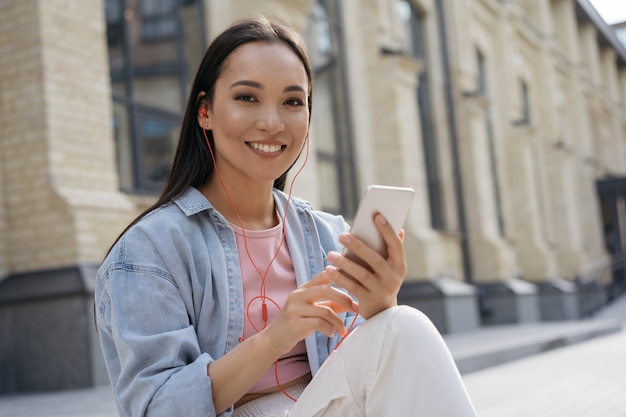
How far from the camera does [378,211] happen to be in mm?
1797

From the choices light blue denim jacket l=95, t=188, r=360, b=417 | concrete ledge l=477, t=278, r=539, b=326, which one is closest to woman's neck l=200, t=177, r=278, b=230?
light blue denim jacket l=95, t=188, r=360, b=417

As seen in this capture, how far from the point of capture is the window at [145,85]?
7.80m

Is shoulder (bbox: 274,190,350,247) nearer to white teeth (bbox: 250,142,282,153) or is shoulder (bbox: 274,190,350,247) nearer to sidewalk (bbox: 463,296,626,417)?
white teeth (bbox: 250,142,282,153)

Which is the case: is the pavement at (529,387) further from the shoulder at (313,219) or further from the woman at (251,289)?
the woman at (251,289)

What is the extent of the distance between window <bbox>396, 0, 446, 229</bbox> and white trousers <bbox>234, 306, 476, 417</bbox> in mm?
13243

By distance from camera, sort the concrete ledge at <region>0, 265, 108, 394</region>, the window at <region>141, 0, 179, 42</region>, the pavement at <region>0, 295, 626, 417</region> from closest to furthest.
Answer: the pavement at <region>0, 295, 626, 417</region>
the concrete ledge at <region>0, 265, 108, 394</region>
the window at <region>141, 0, 179, 42</region>

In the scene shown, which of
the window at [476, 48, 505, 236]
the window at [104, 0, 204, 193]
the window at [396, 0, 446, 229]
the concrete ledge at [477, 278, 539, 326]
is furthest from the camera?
the window at [476, 48, 505, 236]

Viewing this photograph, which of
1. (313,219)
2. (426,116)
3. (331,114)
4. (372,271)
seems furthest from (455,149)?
(372,271)

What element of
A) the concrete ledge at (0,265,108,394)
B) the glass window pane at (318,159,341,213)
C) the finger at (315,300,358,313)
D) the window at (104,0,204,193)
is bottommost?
the concrete ledge at (0,265,108,394)

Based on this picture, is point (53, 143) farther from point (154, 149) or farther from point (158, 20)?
point (158, 20)

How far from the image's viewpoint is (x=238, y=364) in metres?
1.82

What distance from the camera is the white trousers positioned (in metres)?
1.66

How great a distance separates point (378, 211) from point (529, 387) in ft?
13.3

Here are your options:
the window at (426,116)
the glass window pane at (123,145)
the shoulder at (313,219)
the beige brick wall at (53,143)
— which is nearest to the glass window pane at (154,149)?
the glass window pane at (123,145)
